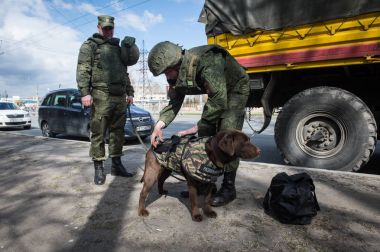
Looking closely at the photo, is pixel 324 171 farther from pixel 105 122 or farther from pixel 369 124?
pixel 105 122

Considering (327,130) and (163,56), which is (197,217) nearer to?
(163,56)

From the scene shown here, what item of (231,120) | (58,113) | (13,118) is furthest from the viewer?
(13,118)

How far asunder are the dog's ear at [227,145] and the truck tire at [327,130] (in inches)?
86.2

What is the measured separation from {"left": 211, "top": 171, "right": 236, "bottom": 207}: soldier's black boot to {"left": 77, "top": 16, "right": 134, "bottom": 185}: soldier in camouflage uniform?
1.69m

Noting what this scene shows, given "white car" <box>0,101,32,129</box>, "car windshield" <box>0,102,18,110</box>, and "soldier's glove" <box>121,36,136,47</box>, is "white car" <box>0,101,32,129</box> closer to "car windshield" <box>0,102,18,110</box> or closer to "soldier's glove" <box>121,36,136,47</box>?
"car windshield" <box>0,102,18,110</box>

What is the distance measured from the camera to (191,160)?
2537 mm

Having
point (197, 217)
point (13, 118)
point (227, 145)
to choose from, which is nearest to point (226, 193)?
point (197, 217)

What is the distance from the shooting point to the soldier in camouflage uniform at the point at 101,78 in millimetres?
3734

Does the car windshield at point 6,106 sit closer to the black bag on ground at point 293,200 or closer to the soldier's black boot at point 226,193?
the soldier's black boot at point 226,193

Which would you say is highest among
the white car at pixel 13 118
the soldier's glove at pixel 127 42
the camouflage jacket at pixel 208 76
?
the soldier's glove at pixel 127 42

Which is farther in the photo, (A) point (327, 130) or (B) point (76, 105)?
(B) point (76, 105)

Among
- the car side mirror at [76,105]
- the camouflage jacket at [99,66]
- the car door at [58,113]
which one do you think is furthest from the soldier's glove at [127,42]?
the car door at [58,113]

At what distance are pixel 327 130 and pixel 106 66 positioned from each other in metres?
3.23

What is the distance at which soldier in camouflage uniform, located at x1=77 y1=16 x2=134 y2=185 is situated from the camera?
373 centimetres
